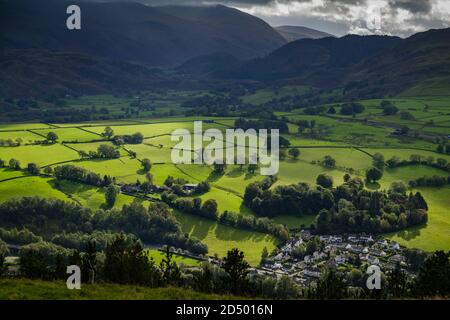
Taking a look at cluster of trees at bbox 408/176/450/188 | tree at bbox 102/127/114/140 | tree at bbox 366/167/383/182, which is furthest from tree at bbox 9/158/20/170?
cluster of trees at bbox 408/176/450/188

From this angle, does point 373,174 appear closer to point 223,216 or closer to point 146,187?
point 223,216

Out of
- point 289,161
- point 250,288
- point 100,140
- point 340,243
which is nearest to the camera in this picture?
point 250,288

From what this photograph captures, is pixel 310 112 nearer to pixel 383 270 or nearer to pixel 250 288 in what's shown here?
pixel 383 270

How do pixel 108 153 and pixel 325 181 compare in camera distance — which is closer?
pixel 325 181

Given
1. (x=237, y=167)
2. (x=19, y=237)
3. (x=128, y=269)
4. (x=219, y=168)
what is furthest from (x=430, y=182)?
(x=128, y=269)

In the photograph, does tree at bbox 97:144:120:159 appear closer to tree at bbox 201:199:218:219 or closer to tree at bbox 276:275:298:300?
tree at bbox 201:199:218:219

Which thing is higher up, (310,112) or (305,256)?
(310,112)
